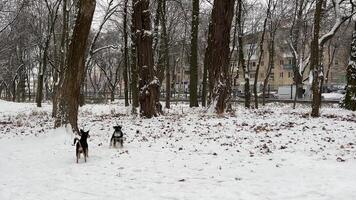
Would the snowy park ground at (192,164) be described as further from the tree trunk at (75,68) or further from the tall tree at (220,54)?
the tall tree at (220,54)

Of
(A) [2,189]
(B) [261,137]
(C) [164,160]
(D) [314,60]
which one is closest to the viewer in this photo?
(A) [2,189]

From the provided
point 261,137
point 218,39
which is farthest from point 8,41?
point 261,137

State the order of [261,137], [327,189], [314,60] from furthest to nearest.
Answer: [314,60], [261,137], [327,189]

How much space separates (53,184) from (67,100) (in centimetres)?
677

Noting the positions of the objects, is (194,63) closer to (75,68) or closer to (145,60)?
(145,60)

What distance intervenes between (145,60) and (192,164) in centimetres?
989

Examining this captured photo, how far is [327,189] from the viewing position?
23.6 feet

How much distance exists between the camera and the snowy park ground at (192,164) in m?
7.45

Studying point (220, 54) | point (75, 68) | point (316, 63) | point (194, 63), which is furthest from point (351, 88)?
point (75, 68)

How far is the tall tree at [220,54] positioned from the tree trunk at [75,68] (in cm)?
714

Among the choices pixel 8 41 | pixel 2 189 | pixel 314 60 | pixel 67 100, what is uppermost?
pixel 8 41

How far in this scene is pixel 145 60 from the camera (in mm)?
18891

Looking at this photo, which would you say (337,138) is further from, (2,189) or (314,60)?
(2,189)

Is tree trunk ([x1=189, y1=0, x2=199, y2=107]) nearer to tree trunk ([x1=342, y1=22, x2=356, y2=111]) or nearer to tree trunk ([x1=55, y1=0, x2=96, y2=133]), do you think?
tree trunk ([x1=342, y1=22, x2=356, y2=111])
